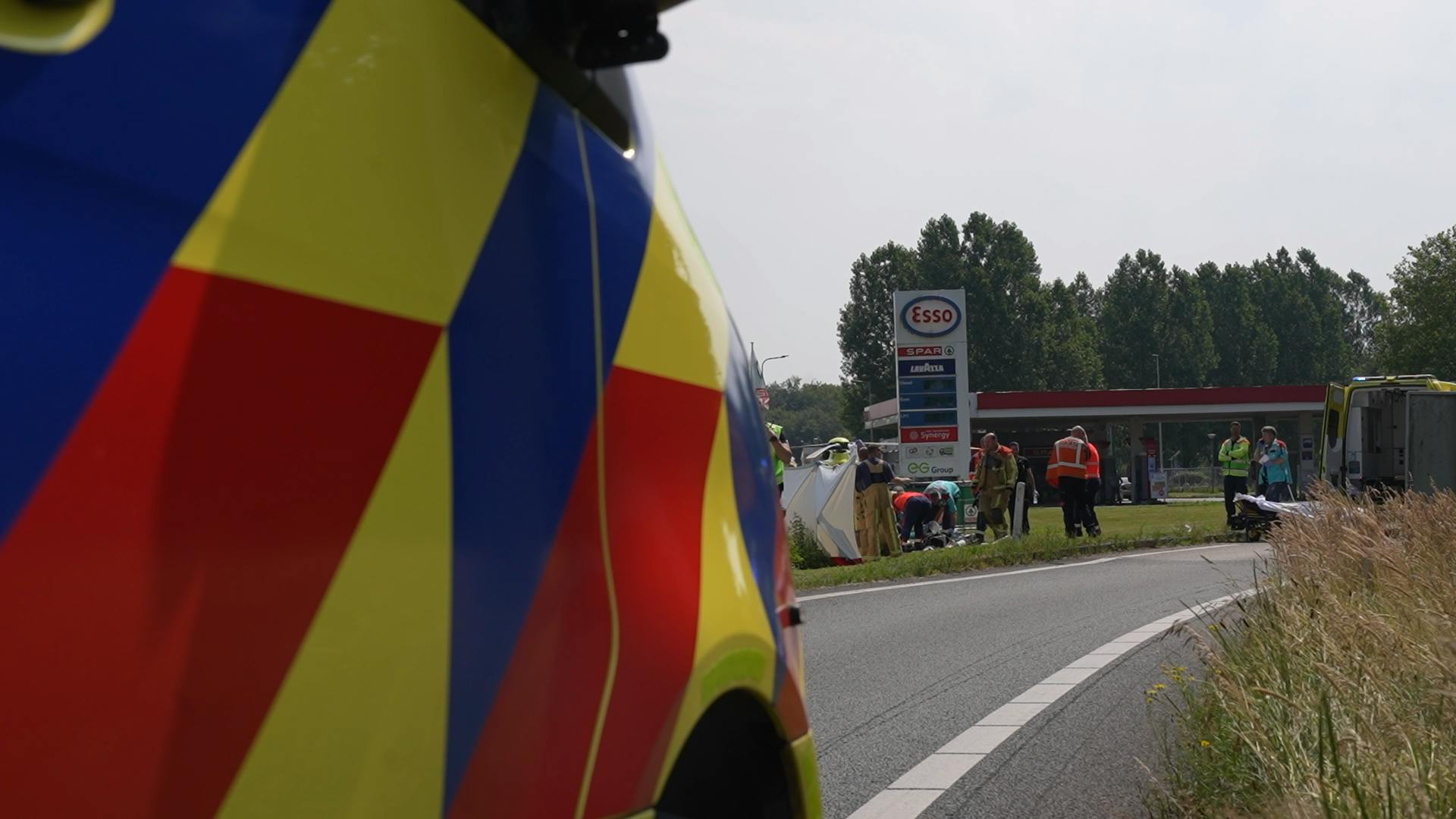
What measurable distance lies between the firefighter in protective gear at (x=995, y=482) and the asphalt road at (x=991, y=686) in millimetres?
7777

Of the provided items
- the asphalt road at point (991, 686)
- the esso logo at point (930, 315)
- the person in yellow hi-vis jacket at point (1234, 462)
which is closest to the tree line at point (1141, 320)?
the esso logo at point (930, 315)

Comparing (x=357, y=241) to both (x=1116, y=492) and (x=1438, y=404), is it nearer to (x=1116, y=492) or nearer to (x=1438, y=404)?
(x=1438, y=404)

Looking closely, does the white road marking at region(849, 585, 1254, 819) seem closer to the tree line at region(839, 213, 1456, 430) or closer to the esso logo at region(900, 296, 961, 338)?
the esso logo at region(900, 296, 961, 338)

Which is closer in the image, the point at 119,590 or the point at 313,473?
the point at 119,590

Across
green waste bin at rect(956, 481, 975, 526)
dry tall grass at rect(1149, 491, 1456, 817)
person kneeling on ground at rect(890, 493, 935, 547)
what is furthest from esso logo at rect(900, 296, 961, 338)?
dry tall grass at rect(1149, 491, 1456, 817)

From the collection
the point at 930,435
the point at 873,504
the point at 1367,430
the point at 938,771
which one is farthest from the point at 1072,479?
the point at 930,435

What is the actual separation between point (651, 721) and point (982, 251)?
340ft

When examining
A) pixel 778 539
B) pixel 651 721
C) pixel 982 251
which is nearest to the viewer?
pixel 651 721

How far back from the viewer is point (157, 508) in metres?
1.32

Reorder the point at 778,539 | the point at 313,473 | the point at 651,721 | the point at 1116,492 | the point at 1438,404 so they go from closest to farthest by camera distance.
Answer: the point at 313,473, the point at 651,721, the point at 778,539, the point at 1438,404, the point at 1116,492

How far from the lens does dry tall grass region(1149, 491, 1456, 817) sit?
368 centimetres

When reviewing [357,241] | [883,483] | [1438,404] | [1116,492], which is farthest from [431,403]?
[1116,492]

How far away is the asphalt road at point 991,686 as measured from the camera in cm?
554

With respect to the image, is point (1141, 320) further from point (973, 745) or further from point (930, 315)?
point (973, 745)
